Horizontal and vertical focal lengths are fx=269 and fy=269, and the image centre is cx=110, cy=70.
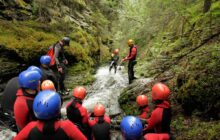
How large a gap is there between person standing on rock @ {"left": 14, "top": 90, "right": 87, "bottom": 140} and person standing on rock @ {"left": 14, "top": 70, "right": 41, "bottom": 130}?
50.5 inches

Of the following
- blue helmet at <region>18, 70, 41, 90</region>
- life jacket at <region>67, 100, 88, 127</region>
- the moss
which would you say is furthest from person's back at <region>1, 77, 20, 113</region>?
the moss

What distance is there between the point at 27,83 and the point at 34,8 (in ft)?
41.9

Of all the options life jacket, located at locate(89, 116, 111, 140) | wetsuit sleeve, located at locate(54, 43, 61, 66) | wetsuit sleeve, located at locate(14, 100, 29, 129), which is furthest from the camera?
wetsuit sleeve, located at locate(54, 43, 61, 66)

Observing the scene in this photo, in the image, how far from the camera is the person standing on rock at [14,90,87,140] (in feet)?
11.5

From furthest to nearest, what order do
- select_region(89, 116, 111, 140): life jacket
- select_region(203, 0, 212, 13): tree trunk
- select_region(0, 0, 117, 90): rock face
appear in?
select_region(0, 0, 117, 90): rock face < select_region(203, 0, 212, 13): tree trunk < select_region(89, 116, 111, 140): life jacket

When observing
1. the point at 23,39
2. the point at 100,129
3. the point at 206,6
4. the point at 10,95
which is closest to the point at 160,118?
the point at 100,129

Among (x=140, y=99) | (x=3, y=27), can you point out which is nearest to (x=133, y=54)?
(x=140, y=99)

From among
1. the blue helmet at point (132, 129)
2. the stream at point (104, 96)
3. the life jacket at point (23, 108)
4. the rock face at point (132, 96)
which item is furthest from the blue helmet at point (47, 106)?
the rock face at point (132, 96)

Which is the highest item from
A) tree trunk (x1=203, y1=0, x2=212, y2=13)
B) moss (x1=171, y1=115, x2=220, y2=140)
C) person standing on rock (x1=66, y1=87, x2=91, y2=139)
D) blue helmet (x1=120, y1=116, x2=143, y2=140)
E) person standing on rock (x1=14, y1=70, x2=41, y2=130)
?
tree trunk (x1=203, y1=0, x2=212, y2=13)

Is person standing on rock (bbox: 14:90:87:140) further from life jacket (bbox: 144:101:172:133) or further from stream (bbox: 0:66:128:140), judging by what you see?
stream (bbox: 0:66:128:140)

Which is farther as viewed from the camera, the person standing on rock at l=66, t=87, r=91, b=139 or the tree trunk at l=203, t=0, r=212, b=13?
the tree trunk at l=203, t=0, r=212, b=13

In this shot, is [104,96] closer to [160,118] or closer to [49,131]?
[160,118]

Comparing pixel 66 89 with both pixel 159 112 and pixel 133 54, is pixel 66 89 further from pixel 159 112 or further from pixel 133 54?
pixel 159 112

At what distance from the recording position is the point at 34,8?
1666 cm
